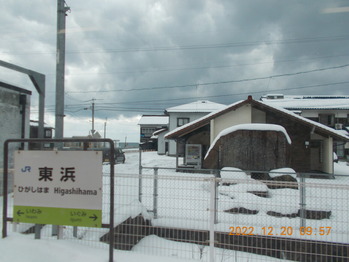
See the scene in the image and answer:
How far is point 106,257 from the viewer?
277 centimetres

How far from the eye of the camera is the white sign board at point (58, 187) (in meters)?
2.69

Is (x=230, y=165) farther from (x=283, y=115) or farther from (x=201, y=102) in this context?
(x=201, y=102)

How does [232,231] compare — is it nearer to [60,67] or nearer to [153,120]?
[60,67]

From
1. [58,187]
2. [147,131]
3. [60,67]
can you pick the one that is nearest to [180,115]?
[147,131]

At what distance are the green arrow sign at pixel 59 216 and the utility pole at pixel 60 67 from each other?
1404mm

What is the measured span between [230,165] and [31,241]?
29.1ft

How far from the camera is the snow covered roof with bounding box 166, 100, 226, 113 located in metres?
28.2

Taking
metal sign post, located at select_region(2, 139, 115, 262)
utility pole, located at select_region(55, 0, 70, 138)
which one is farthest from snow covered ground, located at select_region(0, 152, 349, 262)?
utility pole, located at select_region(55, 0, 70, 138)

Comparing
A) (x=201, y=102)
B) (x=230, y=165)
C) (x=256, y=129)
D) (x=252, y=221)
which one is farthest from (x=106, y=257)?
(x=201, y=102)

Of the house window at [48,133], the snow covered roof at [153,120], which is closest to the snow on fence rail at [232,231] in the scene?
the house window at [48,133]

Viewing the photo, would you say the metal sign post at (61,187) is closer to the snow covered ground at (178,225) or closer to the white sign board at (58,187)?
the white sign board at (58,187)

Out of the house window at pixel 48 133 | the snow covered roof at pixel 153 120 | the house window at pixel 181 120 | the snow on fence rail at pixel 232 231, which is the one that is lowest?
the snow on fence rail at pixel 232 231

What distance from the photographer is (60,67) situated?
12.8 ft
